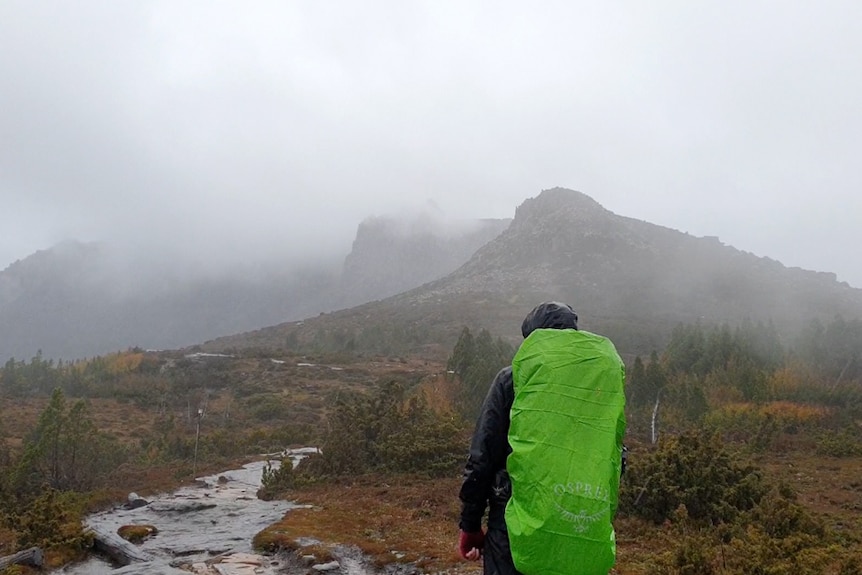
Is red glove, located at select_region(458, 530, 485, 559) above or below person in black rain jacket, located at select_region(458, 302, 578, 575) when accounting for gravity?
below

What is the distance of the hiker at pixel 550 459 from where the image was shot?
294 cm

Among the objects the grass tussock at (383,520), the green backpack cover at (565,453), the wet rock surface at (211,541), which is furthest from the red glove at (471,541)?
the wet rock surface at (211,541)

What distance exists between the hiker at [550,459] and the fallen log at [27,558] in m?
8.67

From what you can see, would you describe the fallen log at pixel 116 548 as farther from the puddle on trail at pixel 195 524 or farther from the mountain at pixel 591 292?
the mountain at pixel 591 292

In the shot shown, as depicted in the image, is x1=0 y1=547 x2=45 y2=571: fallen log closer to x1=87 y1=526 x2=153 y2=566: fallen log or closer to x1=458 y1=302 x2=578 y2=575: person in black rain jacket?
x1=87 y1=526 x2=153 y2=566: fallen log

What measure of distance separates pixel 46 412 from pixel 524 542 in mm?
18065

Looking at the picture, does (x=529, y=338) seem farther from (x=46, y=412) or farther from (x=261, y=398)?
(x=261, y=398)

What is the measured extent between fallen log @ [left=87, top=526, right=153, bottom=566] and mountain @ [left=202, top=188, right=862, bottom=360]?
2412 inches

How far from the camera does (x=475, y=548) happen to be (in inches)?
143

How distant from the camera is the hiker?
9.64 ft

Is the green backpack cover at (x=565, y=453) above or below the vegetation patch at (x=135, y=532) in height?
above

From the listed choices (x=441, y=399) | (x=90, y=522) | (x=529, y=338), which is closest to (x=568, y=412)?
(x=529, y=338)

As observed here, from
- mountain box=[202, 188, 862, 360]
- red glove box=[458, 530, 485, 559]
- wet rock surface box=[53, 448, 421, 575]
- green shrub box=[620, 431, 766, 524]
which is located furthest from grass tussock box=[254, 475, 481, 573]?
mountain box=[202, 188, 862, 360]

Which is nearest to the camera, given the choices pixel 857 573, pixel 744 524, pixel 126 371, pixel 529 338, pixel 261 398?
pixel 529 338
